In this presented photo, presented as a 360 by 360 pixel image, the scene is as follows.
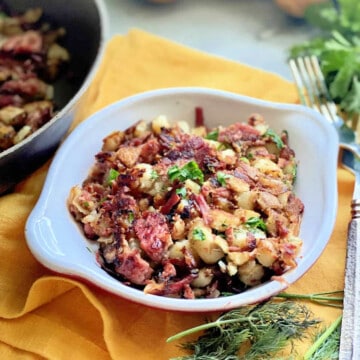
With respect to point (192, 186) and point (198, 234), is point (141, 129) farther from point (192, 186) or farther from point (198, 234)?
point (198, 234)

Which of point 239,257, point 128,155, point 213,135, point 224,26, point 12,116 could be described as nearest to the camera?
point 239,257

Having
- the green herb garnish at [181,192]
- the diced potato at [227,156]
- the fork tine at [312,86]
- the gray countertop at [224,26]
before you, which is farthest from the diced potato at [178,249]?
the gray countertop at [224,26]

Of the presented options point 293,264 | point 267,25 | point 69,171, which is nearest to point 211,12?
point 267,25

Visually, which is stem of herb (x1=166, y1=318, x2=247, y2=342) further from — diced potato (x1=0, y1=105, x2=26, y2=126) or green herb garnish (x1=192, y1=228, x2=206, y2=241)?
diced potato (x1=0, y1=105, x2=26, y2=126)

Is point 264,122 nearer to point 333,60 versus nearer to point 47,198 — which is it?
point 333,60

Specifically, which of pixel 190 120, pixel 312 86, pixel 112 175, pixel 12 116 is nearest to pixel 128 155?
pixel 112 175

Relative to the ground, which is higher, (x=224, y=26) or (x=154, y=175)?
(x=154, y=175)
